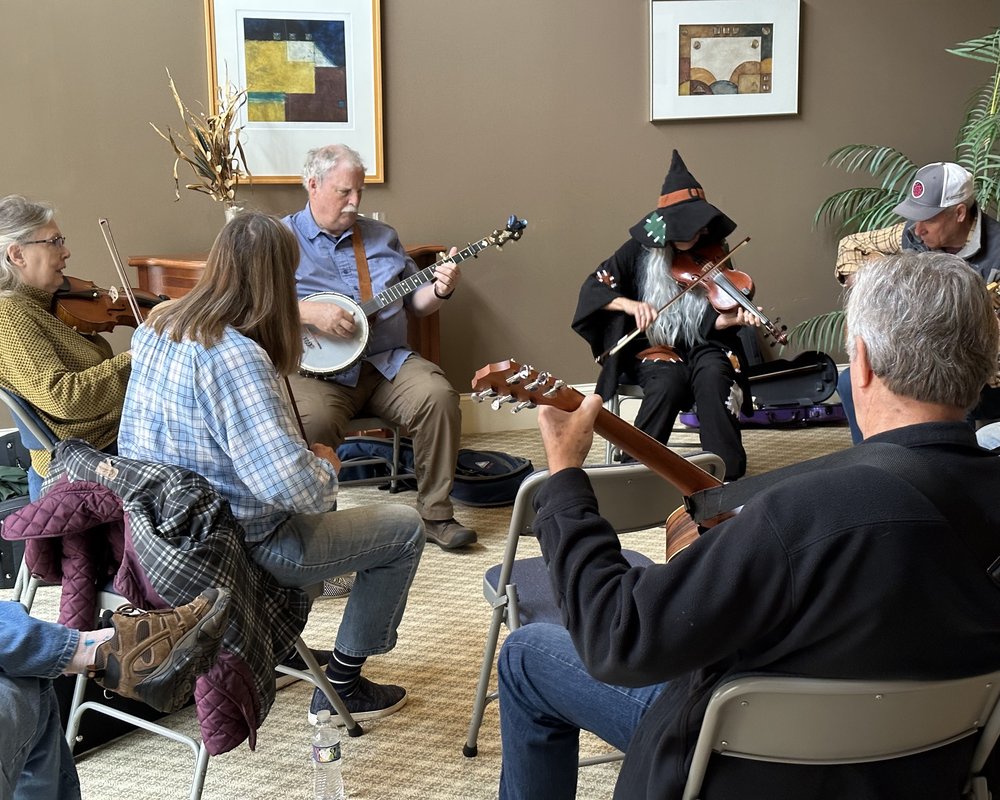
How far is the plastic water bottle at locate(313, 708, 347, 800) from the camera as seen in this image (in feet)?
6.81

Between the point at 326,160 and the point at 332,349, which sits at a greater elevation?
the point at 326,160

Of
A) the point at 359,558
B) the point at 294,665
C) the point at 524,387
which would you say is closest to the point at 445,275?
the point at 294,665

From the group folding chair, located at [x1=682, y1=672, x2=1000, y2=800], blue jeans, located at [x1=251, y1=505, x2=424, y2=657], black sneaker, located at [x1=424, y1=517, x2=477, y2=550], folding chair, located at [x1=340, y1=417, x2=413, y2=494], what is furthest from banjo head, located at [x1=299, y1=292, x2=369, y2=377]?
folding chair, located at [x1=682, y1=672, x2=1000, y2=800]

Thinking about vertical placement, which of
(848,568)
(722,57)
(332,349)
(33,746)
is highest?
(722,57)

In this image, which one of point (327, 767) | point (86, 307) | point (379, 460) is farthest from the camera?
point (379, 460)

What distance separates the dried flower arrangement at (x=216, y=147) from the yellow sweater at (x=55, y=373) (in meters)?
1.46

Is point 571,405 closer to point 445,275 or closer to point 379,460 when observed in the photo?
point 445,275

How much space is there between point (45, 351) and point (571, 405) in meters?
1.64

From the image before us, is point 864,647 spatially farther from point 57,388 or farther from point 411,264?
point 411,264

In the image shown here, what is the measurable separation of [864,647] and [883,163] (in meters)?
4.41

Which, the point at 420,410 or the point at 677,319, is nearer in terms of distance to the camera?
the point at 420,410

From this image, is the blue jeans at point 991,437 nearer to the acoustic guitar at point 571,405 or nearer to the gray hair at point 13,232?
the acoustic guitar at point 571,405

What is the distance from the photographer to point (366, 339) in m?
3.44

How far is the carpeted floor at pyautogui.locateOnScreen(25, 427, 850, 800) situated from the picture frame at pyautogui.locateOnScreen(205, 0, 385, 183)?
2.10m
